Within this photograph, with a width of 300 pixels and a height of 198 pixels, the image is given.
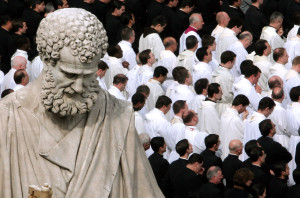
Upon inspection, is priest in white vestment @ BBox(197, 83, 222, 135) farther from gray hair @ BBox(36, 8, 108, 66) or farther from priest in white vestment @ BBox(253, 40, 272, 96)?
gray hair @ BBox(36, 8, 108, 66)

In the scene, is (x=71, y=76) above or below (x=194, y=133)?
above

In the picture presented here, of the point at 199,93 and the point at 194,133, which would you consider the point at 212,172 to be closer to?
the point at 194,133

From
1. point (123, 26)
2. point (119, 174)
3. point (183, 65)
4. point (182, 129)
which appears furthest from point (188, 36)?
point (119, 174)

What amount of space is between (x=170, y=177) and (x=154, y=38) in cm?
630

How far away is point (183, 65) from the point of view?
20.3m

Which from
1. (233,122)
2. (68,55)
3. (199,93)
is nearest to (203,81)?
(199,93)

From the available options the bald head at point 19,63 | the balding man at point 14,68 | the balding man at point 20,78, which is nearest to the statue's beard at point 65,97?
the balding man at point 20,78

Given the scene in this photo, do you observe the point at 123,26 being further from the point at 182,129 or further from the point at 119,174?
the point at 119,174

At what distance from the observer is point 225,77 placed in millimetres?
19375

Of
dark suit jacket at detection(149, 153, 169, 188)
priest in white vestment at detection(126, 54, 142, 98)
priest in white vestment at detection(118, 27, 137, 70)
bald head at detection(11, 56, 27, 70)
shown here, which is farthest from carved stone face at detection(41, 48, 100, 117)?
priest in white vestment at detection(118, 27, 137, 70)

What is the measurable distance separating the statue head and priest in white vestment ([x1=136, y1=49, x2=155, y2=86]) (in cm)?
1359

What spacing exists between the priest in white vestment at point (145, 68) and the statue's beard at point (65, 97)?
1353 centimetres

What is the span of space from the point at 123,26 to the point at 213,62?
7.55 ft

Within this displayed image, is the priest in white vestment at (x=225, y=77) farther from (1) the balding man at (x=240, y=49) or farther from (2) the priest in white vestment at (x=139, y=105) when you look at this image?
(2) the priest in white vestment at (x=139, y=105)
